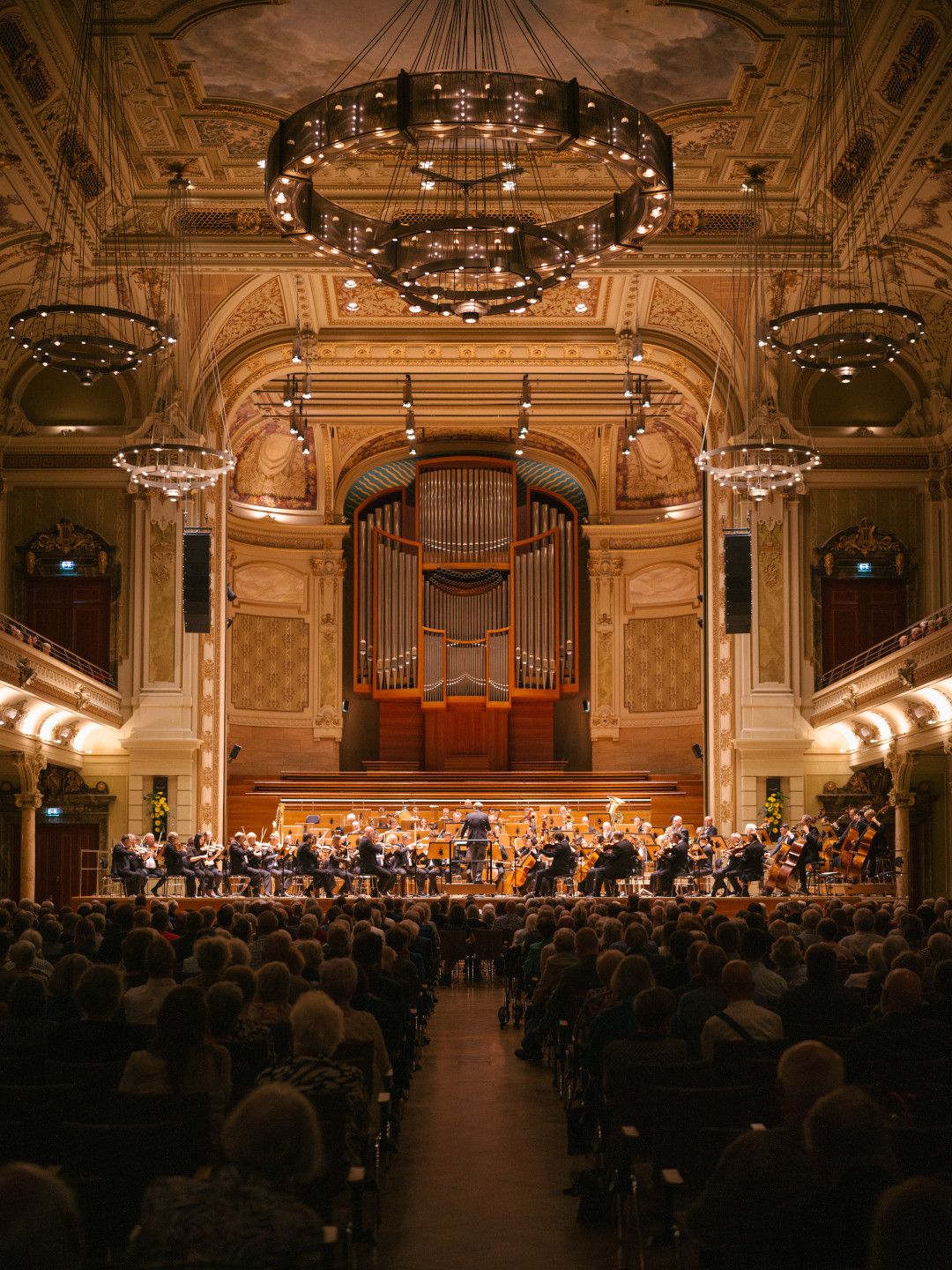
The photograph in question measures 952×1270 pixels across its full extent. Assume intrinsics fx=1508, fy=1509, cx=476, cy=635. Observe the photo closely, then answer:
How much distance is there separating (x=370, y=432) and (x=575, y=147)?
792 inches

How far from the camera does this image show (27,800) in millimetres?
22125

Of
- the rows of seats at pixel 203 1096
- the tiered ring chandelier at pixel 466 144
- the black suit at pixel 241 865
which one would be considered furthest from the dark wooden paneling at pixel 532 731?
the rows of seats at pixel 203 1096

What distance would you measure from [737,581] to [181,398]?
9.50m

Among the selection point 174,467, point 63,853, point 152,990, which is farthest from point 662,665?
point 152,990

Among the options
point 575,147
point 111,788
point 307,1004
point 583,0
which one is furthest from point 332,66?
point 307,1004

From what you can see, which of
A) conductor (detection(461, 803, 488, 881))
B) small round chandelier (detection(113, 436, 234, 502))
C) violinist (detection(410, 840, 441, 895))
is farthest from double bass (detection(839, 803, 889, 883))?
small round chandelier (detection(113, 436, 234, 502))

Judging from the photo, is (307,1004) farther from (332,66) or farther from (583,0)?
(332,66)

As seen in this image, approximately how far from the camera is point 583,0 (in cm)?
1590

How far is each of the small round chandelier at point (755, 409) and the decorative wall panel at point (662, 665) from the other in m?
5.97

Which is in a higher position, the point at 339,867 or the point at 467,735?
the point at 467,735

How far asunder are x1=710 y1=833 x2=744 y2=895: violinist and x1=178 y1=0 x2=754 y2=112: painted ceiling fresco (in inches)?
393

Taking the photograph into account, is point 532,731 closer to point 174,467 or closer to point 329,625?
point 329,625

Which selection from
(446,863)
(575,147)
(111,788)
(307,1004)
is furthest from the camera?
(111,788)

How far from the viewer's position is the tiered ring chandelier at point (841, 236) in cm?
1570
